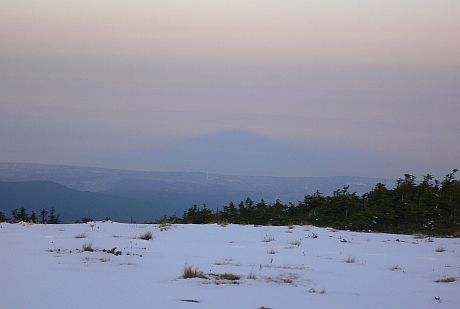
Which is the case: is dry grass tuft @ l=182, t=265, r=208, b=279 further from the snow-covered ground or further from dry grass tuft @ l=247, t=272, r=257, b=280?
dry grass tuft @ l=247, t=272, r=257, b=280

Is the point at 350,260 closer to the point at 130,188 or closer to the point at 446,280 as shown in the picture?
the point at 446,280

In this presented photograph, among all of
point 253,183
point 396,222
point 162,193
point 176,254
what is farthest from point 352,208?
point 162,193

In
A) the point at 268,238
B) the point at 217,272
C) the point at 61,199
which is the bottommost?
the point at 61,199

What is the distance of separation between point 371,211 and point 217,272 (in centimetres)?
1331

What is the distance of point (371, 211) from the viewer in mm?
19062

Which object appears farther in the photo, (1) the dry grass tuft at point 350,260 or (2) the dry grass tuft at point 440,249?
(2) the dry grass tuft at point 440,249

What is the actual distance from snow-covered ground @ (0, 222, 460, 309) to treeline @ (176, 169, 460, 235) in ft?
19.5

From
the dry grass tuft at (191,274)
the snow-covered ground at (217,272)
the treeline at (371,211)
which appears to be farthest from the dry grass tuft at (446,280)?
the treeline at (371,211)

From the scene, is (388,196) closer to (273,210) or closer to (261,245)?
(273,210)

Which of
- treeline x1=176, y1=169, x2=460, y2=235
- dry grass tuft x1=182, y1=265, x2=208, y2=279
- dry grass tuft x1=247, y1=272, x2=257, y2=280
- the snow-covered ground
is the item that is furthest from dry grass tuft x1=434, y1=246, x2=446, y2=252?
dry grass tuft x1=182, y1=265, x2=208, y2=279

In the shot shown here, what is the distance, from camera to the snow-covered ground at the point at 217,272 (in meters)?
5.36

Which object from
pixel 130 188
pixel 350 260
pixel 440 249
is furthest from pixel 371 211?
pixel 130 188

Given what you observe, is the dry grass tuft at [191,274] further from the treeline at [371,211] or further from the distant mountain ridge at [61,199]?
the distant mountain ridge at [61,199]

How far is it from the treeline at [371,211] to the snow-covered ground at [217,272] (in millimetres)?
5953
